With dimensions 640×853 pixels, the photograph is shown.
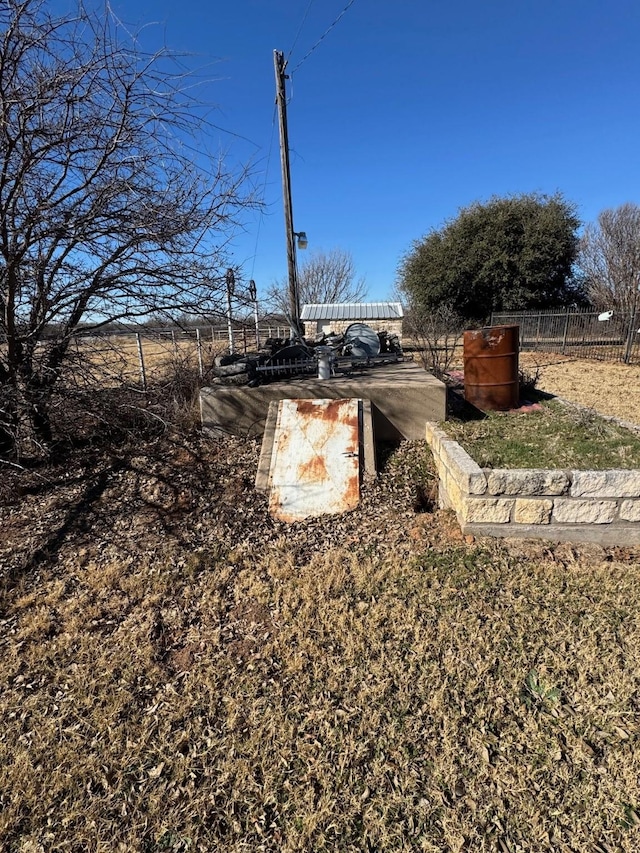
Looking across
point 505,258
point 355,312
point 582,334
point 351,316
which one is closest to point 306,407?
point 351,316

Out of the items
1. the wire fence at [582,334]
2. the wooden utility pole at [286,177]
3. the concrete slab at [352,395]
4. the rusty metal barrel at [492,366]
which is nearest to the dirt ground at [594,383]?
the wire fence at [582,334]

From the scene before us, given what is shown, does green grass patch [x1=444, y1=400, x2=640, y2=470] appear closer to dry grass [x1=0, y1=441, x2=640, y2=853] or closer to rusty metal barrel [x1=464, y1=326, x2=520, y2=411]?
rusty metal barrel [x1=464, y1=326, x2=520, y2=411]

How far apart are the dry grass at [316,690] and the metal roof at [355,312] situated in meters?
16.9

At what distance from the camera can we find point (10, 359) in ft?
13.6

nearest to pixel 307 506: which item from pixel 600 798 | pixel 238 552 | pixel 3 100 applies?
pixel 238 552

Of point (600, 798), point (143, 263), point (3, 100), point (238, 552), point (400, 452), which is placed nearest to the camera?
point (600, 798)

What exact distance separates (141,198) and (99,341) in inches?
60.8

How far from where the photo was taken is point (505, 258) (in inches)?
883

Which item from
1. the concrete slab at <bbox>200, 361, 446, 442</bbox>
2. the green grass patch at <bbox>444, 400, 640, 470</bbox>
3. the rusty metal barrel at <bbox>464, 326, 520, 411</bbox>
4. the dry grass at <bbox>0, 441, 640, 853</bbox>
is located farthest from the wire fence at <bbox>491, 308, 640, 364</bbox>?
the dry grass at <bbox>0, 441, 640, 853</bbox>

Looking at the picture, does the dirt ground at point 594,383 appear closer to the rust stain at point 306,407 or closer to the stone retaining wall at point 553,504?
the stone retaining wall at point 553,504

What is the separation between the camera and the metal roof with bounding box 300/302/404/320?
19500mm

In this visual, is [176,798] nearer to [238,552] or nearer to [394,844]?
[394,844]

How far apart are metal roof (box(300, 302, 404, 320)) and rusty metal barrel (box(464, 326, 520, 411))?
13.8 meters

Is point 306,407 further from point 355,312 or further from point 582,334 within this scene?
point 582,334
